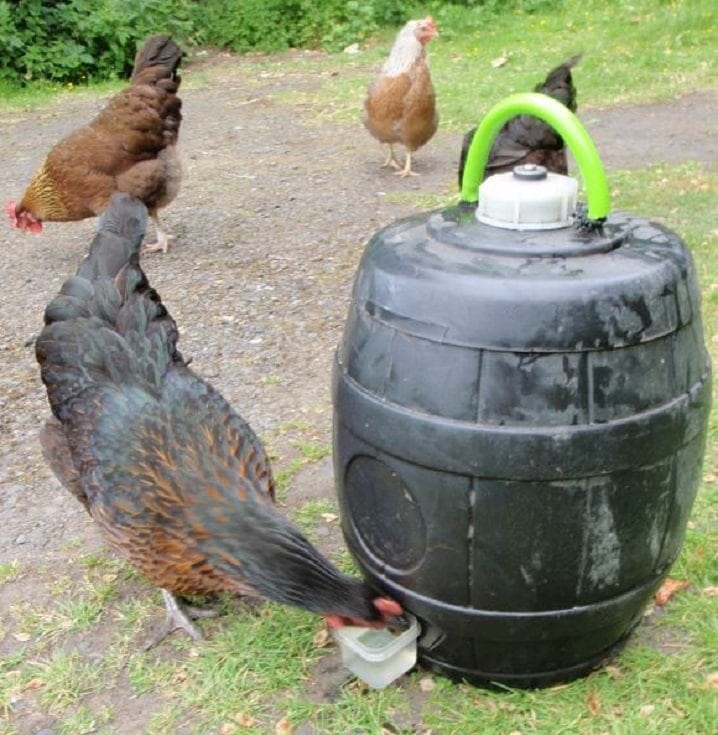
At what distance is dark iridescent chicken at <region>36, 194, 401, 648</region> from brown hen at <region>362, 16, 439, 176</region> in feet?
16.0

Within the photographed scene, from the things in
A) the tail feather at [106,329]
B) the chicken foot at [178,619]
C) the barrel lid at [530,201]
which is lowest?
the chicken foot at [178,619]

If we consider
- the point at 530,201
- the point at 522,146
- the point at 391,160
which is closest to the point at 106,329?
the point at 530,201

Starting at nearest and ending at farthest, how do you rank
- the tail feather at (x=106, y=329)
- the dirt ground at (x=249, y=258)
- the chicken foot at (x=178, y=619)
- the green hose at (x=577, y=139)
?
the green hose at (x=577, y=139)
the chicken foot at (x=178, y=619)
the tail feather at (x=106, y=329)
the dirt ground at (x=249, y=258)

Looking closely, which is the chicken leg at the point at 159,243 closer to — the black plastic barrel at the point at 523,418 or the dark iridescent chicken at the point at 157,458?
the dark iridescent chicken at the point at 157,458

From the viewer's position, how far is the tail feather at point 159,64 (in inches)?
269

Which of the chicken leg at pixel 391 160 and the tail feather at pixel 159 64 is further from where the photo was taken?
the chicken leg at pixel 391 160

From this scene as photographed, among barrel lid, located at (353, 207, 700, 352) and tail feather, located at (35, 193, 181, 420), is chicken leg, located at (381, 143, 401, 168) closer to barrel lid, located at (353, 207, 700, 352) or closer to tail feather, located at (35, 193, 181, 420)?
tail feather, located at (35, 193, 181, 420)

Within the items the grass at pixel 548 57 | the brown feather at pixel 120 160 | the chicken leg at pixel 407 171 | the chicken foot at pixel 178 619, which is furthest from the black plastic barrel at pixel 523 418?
the grass at pixel 548 57

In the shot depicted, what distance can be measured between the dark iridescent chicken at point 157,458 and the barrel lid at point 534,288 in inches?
32.1

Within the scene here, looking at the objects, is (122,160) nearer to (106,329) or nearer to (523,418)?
(106,329)

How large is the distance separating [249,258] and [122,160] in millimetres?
1146

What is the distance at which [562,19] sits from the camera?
14258 millimetres

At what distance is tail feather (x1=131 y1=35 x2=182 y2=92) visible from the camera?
6824 mm

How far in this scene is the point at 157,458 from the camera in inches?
115
